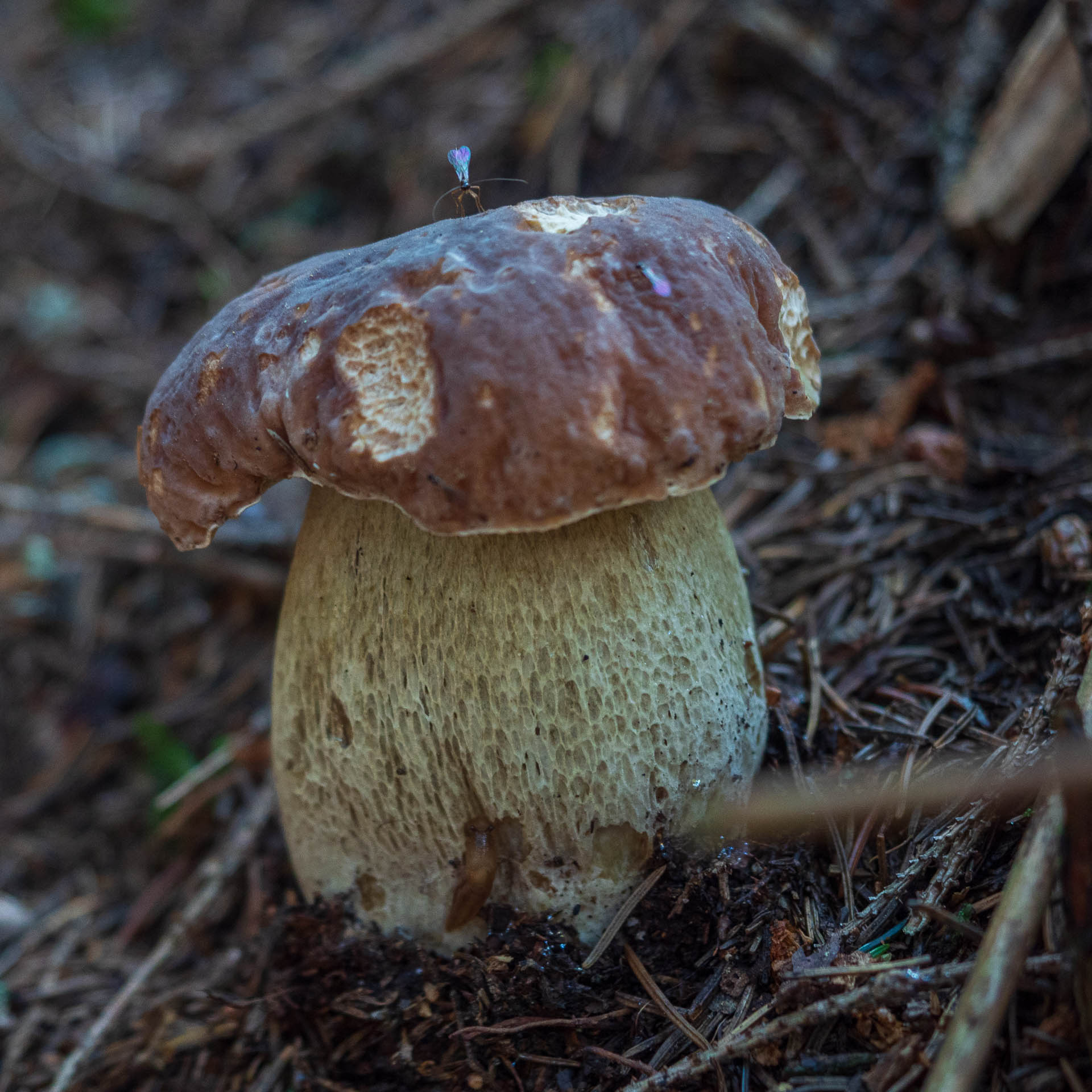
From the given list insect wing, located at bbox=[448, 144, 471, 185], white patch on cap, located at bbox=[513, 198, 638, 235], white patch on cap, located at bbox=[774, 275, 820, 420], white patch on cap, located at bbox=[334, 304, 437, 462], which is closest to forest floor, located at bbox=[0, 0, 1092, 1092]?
white patch on cap, located at bbox=[774, 275, 820, 420]

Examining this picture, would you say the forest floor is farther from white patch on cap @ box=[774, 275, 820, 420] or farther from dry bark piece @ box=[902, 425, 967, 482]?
white patch on cap @ box=[774, 275, 820, 420]

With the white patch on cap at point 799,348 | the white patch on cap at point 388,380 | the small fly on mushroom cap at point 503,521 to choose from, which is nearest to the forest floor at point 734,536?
the small fly on mushroom cap at point 503,521

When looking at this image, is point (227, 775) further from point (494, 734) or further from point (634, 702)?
point (634, 702)

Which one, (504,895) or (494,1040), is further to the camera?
(504,895)

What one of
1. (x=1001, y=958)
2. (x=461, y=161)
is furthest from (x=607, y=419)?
(x=1001, y=958)

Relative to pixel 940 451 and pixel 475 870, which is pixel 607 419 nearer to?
pixel 475 870

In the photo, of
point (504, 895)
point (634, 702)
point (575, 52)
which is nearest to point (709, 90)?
point (575, 52)

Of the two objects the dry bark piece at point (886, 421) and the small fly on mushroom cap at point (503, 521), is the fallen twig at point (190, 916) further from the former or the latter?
the dry bark piece at point (886, 421)
